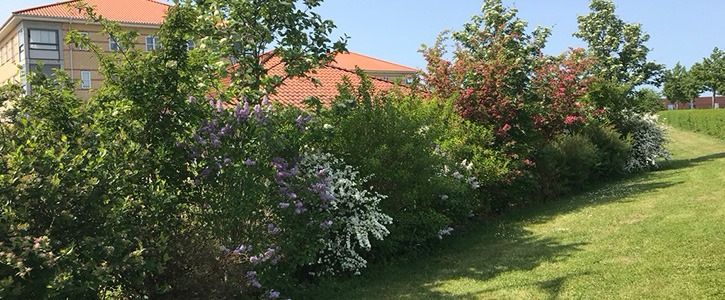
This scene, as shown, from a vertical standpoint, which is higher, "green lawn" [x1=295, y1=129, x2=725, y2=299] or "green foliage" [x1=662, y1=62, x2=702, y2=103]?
"green foliage" [x1=662, y1=62, x2=702, y2=103]

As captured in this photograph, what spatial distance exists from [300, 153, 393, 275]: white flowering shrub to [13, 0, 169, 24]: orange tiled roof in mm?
31466

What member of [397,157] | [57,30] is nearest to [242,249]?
[397,157]

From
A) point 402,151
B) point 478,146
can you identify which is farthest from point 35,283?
point 478,146

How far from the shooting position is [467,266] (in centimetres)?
815

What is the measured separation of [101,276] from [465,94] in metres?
10.4

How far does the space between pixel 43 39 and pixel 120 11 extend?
16.5 feet

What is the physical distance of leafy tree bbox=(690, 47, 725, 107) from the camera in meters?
60.3

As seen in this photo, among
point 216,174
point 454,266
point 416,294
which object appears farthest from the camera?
point 454,266

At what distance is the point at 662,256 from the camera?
724 centimetres

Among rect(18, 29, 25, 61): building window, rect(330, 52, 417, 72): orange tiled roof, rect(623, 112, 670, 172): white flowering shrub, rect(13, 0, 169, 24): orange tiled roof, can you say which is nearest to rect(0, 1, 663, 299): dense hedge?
rect(623, 112, 670, 172): white flowering shrub

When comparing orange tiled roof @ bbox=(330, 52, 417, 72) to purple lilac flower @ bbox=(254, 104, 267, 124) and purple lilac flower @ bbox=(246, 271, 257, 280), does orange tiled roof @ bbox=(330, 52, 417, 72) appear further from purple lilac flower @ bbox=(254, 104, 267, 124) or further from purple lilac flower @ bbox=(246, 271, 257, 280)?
purple lilac flower @ bbox=(246, 271, 257, 280)

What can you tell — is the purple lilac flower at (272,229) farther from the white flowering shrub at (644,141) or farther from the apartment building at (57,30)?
the apartment building at (57,30)

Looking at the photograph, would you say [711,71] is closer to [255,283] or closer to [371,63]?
[371,63]

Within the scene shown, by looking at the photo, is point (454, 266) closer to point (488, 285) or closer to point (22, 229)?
point (488, 285)
